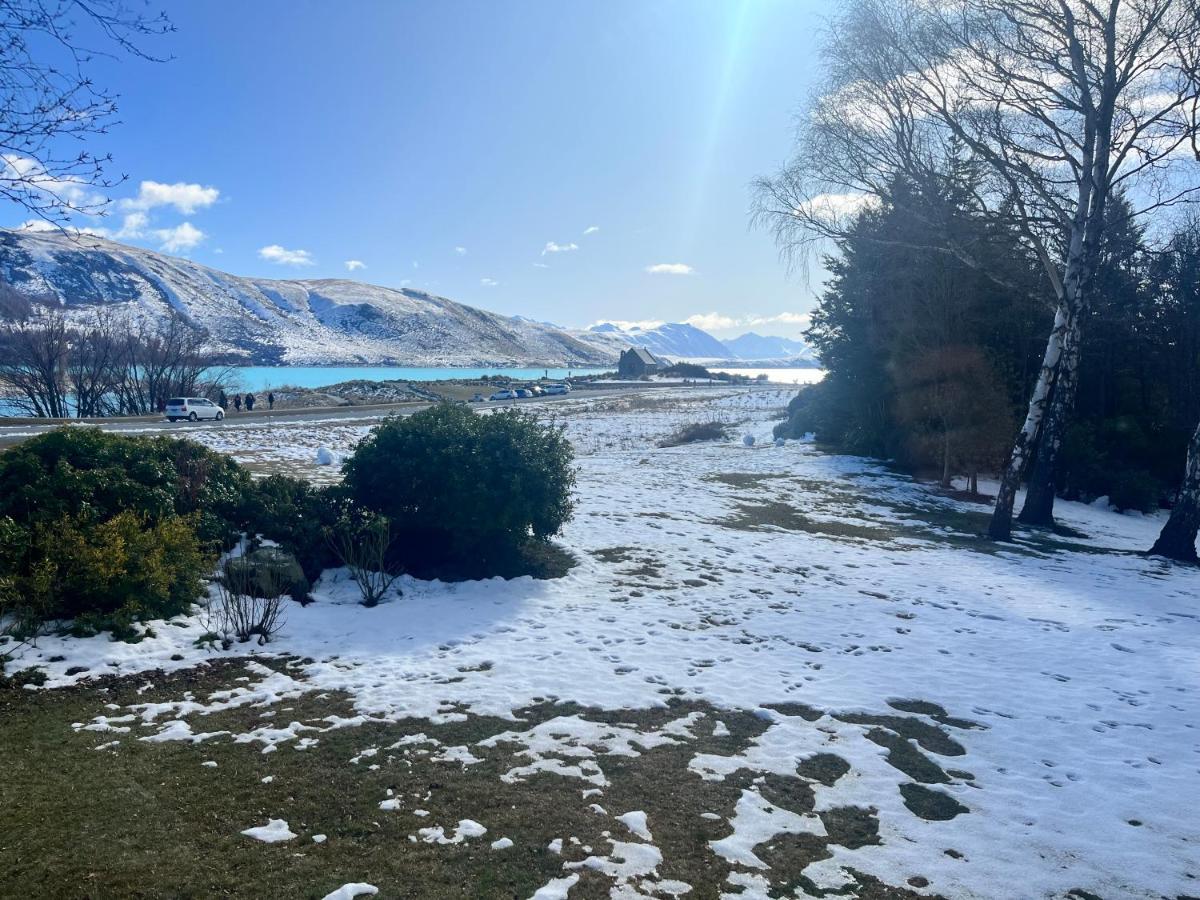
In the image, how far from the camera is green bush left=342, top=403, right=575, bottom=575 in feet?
33.4

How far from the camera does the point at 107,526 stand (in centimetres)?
745

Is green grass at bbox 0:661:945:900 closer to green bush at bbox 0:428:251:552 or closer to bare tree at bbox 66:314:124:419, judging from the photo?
green bush at bbox 0:428:251:552

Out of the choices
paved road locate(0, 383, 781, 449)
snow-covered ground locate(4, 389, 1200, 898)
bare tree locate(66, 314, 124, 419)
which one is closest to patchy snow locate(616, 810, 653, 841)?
snow-covered ground locate(4, 389, 1200, 898)

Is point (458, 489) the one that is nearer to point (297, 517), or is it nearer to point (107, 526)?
point (297, 517)

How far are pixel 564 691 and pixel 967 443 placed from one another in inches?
689

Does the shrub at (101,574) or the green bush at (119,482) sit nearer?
the shrub at (101,574)

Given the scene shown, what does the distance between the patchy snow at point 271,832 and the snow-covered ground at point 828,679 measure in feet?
0.13

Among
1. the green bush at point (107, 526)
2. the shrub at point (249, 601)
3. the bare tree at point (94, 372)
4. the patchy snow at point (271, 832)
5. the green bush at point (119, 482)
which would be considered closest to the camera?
the patchy snow at point (271, 832)

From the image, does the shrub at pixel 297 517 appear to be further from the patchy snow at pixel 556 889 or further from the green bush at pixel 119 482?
the patchy snow at pixel 556 889

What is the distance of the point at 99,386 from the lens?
4925 cm

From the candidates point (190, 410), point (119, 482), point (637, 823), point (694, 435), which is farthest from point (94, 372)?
point (637, 823)

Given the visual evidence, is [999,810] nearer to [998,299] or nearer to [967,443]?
[967,443]

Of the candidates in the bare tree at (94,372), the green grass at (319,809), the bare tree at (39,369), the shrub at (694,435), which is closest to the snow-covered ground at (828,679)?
the green grass at (319,809)

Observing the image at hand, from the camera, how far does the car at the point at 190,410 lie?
35.7 m
